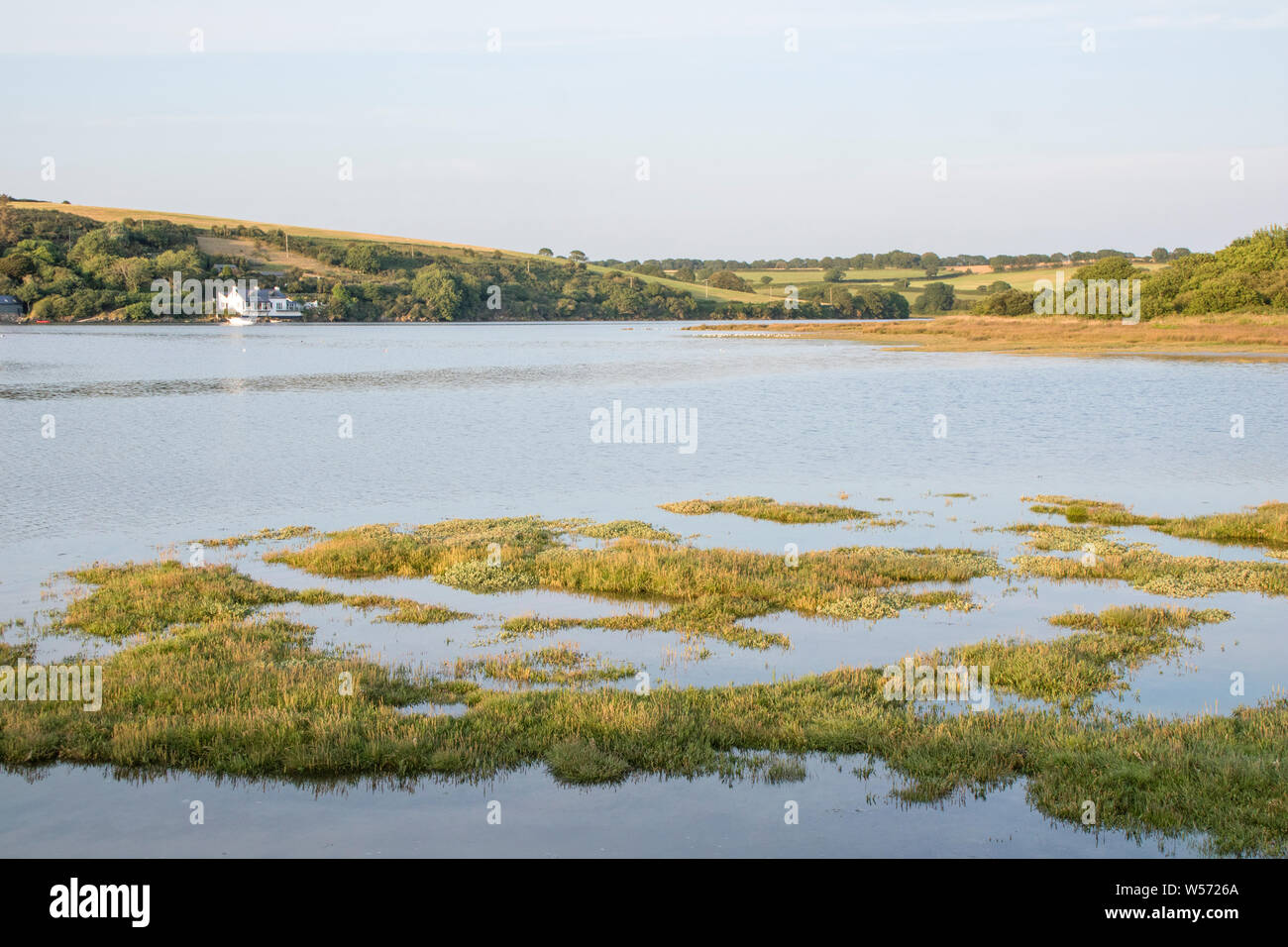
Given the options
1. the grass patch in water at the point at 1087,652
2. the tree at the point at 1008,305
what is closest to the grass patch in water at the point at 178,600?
the grass patch in water at the point at 1087,652

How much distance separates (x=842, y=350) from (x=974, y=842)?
100 m

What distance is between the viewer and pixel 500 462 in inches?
1357

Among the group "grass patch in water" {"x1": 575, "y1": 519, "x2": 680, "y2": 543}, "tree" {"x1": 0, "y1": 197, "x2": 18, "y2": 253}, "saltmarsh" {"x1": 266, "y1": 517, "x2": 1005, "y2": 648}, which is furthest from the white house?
"saltmarsh" {"x1": 266, "y1": 517, "x2": 1005, "y2": 648}

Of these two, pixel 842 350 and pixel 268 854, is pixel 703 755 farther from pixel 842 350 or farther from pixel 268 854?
pixel 842 350

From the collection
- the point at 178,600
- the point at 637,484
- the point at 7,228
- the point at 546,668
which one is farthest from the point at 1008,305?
the point at 7,228

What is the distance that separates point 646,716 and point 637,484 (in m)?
19.2

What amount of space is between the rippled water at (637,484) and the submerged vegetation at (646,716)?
433mm

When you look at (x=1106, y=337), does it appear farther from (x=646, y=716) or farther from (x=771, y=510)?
(x=646, y=716)

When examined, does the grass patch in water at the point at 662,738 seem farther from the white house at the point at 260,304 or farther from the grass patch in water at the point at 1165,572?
the white house at the point at 260,304

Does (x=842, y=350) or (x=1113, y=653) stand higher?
(x=842, y=350)

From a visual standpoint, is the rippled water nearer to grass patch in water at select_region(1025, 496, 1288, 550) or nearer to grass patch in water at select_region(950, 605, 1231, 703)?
grass patch in water at select_region(950, 605, 1231, 703)

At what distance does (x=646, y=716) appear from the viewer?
36.1 feet

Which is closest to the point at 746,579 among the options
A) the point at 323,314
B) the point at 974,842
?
the point at 974,842
